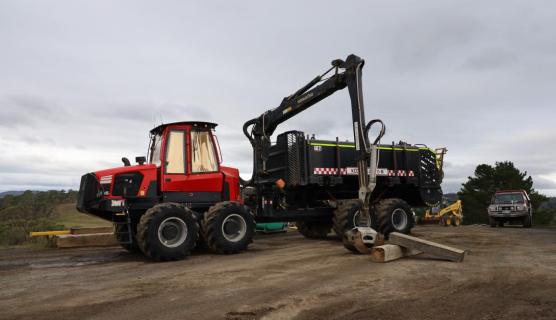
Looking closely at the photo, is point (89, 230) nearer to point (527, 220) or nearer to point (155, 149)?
point (155, 149)

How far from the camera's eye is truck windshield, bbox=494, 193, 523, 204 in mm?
23692

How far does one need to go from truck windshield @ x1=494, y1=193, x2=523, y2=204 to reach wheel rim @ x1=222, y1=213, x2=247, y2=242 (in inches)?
715

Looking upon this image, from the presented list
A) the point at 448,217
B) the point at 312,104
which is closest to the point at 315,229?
the point at 312,104

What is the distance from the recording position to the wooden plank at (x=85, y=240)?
44.7 feet

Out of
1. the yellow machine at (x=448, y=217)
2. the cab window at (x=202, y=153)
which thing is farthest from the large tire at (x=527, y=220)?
the cab window at (x=202, y=153)

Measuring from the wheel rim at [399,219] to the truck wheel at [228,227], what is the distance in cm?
509

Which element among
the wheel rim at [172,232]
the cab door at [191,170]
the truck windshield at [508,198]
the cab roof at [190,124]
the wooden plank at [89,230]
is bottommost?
the wooden plank at [89,230]

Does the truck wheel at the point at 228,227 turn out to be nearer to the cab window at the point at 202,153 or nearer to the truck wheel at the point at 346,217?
the cab window at the point at 202,153

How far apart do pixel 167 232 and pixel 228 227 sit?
1.53 meters

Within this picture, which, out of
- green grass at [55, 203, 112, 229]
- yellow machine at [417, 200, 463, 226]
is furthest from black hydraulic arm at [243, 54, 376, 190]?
green grass at [55, 203, 112, 229]

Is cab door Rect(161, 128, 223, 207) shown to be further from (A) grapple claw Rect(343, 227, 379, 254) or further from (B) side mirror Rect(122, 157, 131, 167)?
(A) grapple claw Rect(343, 227, 379, 254)

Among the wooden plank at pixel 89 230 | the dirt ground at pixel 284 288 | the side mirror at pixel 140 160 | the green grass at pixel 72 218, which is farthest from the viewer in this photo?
the green grass at pixel 72 218

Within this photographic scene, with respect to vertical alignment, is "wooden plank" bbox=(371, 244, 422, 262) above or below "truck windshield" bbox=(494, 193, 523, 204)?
below

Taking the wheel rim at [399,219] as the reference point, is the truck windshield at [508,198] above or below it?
above
